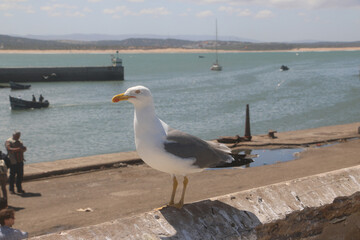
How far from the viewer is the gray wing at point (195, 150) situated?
4250 millimetres

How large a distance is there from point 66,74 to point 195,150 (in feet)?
234

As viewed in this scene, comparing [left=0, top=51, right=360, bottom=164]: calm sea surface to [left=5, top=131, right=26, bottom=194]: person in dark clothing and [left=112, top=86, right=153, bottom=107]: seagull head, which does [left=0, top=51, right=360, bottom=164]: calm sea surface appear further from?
[left=112, top=86, right=153, bottom=107]: seagull head

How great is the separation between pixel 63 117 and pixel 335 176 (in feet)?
122

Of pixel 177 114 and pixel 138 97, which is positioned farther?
pixel 177 114

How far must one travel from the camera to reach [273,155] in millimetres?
17031

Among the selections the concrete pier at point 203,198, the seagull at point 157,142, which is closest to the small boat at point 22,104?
the concrete pier at point 203,198

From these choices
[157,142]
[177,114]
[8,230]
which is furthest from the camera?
[177,114]

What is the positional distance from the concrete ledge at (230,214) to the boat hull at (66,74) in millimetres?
70643

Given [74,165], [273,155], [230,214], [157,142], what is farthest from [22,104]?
[230,214]

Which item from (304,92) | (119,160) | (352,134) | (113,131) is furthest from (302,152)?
(304,92)

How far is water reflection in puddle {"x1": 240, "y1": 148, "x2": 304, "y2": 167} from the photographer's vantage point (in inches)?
626

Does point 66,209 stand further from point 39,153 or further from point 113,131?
point 113,131

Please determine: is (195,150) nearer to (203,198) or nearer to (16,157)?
(203,198)

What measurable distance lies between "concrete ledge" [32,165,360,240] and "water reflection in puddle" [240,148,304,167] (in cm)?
1162
